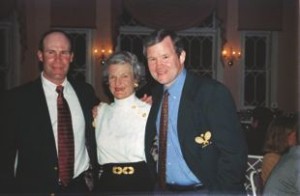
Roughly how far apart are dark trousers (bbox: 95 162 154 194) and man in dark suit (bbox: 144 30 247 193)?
0.18 meters

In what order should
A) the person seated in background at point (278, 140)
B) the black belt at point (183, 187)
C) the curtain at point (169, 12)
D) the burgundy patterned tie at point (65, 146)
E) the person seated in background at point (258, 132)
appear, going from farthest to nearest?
the curtain at point (169, 12) → the person seated in background at point (258, 132) → the person seated in background at point (278, 140) → the burgundy patterned tie at point (65, 146) → the black belt at point (183, 187)

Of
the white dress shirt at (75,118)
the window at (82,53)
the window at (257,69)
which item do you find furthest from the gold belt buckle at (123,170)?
the window at (257,69)

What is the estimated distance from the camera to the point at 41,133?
192cm

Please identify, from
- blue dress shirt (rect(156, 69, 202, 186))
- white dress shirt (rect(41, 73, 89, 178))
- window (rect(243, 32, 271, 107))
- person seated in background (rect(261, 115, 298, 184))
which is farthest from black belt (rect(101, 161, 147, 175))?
window (rect(243, 32, 271, 107))

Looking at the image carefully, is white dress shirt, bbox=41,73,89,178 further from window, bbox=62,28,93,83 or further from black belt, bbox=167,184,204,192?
window, bbox=62,28,93,83

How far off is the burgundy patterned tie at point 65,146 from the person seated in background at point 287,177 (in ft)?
2.90

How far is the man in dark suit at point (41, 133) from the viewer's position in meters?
1.87

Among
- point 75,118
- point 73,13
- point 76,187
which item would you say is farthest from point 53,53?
point 73,13

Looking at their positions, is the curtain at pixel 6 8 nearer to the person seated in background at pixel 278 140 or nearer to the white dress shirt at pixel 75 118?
the white dress shirt at pixel 75 118

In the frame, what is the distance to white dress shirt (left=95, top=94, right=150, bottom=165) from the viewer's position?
6.76 feet

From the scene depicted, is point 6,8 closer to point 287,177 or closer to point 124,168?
point 124,168

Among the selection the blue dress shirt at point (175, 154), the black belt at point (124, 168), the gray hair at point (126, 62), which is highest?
the gray hair at point (126, 62)

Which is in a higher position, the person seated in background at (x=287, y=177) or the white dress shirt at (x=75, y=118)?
the white dress shirt at (x=75, y=118)

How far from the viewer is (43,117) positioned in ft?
6.37
